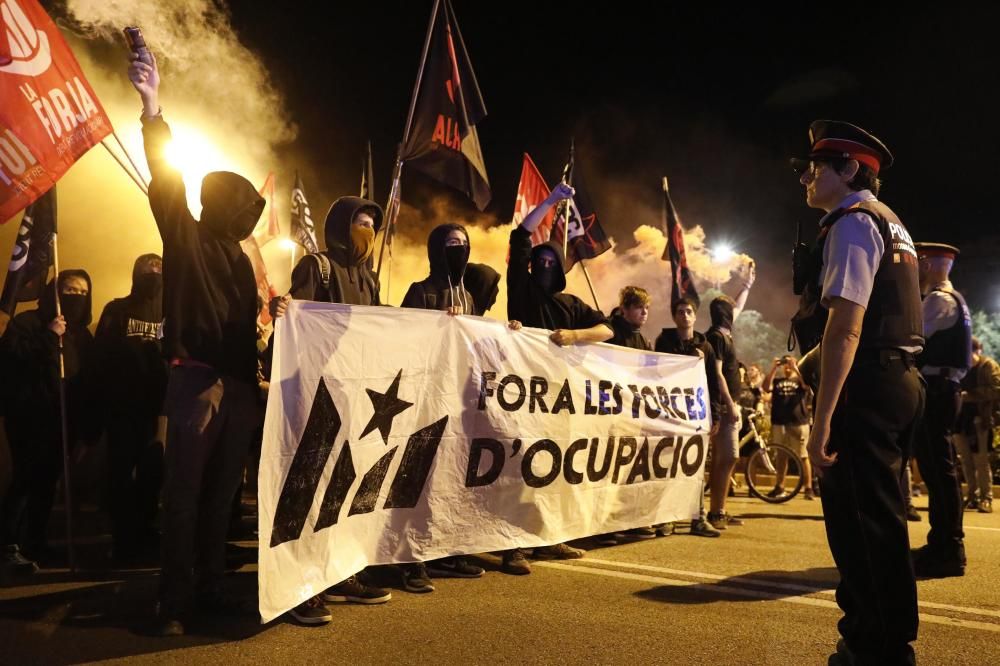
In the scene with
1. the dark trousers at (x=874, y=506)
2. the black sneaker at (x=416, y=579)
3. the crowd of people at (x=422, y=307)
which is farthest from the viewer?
the black sneaker at (x=416, y=579)

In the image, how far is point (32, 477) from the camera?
14.7 feet

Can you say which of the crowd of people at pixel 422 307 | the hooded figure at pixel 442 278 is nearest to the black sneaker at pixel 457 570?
the crowd of people at pixel 422 307

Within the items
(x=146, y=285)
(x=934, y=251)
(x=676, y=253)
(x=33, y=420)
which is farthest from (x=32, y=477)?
(x=676, y=253)

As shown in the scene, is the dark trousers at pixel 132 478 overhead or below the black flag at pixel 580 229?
below

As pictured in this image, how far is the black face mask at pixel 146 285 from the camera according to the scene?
512 centimetres

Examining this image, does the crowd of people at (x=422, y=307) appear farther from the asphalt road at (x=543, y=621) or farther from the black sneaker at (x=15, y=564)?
the asphalt road at (x=543, y=621)

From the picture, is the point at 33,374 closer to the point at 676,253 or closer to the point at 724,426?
the point at 724,426

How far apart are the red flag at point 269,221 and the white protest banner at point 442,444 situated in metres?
7.26

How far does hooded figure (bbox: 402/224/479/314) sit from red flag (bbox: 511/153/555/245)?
5936 millimetres

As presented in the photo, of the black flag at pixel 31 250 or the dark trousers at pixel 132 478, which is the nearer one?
the dark trousers at pixel 132 478

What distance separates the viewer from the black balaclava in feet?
22.1

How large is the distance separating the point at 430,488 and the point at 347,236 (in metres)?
1.56

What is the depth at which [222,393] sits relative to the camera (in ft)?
10.8

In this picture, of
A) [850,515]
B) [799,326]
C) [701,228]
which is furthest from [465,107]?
[701,228]
